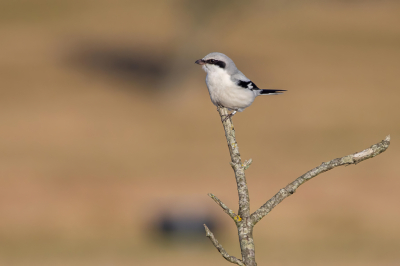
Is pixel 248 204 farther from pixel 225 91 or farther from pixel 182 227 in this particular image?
pixel 182 227

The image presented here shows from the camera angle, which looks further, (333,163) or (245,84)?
(245,84)

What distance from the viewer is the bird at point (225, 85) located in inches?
215

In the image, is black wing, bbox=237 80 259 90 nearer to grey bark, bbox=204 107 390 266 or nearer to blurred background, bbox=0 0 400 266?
grey bark, bbox=204 107 390 266

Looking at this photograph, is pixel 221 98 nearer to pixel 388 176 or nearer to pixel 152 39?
pixel 388 176

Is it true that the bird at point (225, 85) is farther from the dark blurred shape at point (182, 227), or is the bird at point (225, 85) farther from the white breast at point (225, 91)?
the dark blurred shape at point (182, 227)

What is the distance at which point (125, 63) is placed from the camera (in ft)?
93.5

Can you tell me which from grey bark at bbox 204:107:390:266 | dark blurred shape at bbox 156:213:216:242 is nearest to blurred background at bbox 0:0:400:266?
dark blurred shape at bbox 156:213:216:242

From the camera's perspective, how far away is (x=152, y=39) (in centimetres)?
3175

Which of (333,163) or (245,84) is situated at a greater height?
(245,84)

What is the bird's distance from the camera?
5453 millimetres

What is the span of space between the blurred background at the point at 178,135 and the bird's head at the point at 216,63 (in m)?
6.92

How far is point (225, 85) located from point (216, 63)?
30cm

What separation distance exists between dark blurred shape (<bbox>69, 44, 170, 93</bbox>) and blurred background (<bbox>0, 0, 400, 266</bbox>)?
12 centimetres

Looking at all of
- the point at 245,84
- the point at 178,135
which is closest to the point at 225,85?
the point at 245,84
